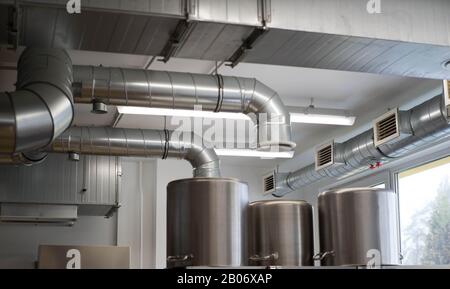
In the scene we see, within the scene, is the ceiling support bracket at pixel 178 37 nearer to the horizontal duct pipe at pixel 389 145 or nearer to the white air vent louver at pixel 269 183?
the horizontal duct pipe at pixel 389 145

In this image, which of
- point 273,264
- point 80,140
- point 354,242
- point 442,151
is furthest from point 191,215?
point 442,151

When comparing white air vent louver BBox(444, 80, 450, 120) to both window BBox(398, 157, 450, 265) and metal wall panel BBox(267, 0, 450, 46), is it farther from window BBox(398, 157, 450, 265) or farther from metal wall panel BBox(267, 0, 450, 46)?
window BBox(398, 157, 450, 265)

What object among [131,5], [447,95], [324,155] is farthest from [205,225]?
[324,155]

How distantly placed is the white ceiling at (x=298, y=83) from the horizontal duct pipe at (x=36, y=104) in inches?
56.1

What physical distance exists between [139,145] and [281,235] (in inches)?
119

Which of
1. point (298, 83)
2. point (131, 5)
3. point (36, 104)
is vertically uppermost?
point (298, 83)

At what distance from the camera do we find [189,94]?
178 inches

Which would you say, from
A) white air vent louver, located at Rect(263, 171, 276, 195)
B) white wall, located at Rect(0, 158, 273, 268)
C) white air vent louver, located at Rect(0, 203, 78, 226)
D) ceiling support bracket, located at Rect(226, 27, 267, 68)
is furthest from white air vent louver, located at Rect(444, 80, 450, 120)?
white wall, located at Rect(0, 158, 273, 268)

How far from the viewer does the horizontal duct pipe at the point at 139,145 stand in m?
5.97

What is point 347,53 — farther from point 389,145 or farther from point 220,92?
point 389,145

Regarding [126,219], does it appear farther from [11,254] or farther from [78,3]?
[78,3]

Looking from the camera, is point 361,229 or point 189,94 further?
point 189,94

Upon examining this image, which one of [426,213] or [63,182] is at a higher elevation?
[63,182]

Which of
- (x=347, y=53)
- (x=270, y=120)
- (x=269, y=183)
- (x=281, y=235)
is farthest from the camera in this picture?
(x=269, y=183)
